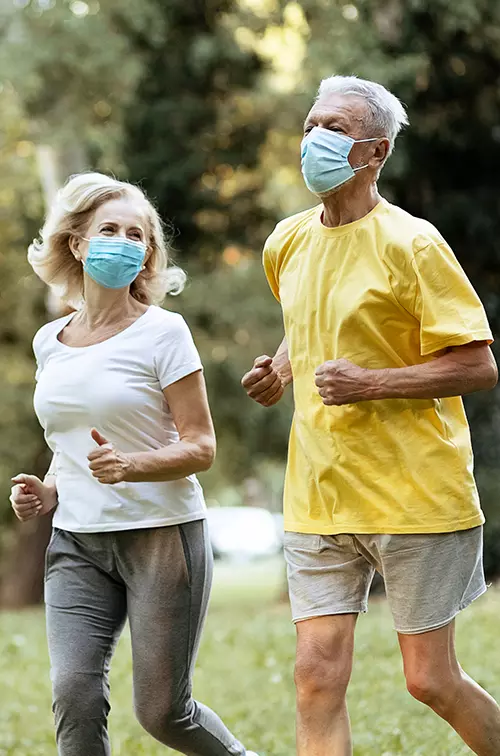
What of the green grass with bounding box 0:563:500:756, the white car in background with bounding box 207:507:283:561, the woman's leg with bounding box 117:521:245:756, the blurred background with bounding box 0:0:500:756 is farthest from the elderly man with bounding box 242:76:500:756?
the white car in background with bounding box 207:507:283:561

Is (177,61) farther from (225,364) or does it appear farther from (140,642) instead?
(140,642)

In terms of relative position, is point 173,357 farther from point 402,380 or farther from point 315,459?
point 402,380

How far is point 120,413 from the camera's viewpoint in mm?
4281

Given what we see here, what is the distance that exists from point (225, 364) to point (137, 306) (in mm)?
11536

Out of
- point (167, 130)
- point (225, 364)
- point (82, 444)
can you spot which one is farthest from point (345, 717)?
point (167, 130)

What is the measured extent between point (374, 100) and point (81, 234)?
1.16 metres

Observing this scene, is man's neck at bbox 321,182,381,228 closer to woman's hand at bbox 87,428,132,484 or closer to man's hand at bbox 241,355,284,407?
man's hand at bbox 241,355,284,407

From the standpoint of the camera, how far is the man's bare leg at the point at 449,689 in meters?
4.08

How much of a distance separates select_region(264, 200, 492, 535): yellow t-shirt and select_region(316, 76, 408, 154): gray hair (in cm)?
27

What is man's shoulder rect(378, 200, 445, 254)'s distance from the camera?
397 cm

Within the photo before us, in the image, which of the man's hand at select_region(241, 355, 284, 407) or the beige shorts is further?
the man's hand at select_region(241, 355, 284, 407)

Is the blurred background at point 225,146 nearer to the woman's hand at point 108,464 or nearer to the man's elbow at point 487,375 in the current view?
the woman's hand at point 108,464

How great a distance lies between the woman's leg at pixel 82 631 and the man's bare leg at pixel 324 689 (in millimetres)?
670

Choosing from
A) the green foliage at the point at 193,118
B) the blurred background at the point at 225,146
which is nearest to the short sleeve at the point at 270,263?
the blurred background at the point at 225,146
